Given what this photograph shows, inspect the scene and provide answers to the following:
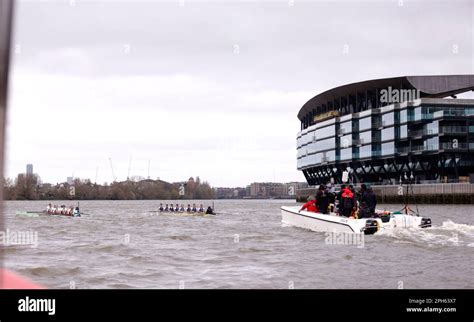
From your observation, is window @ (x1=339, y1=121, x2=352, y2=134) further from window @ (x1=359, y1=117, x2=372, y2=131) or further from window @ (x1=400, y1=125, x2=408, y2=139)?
window @ (x1=400, y1=125, x2=408, y2=139)

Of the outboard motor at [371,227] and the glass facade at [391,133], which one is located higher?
the glass facade at [391,133]

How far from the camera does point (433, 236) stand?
19.5 metres

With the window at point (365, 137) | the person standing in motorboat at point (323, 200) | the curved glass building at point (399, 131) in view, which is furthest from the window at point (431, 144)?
the person standing in motorboat at point (323, 200)

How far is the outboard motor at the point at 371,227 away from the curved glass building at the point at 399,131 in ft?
152

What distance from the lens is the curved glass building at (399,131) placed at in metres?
72.6

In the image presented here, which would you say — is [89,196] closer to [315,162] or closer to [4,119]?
[315,162]

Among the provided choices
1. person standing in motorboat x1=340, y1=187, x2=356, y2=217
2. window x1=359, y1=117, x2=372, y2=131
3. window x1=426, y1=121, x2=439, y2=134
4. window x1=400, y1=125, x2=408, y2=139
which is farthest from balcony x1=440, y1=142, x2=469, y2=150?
person standing in motorboat x1=340, y1=187, x2=356, y2=217

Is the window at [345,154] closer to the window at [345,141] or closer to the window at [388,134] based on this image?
the window at [345,141]

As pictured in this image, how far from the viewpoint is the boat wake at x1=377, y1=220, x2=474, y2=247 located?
59.9ft
